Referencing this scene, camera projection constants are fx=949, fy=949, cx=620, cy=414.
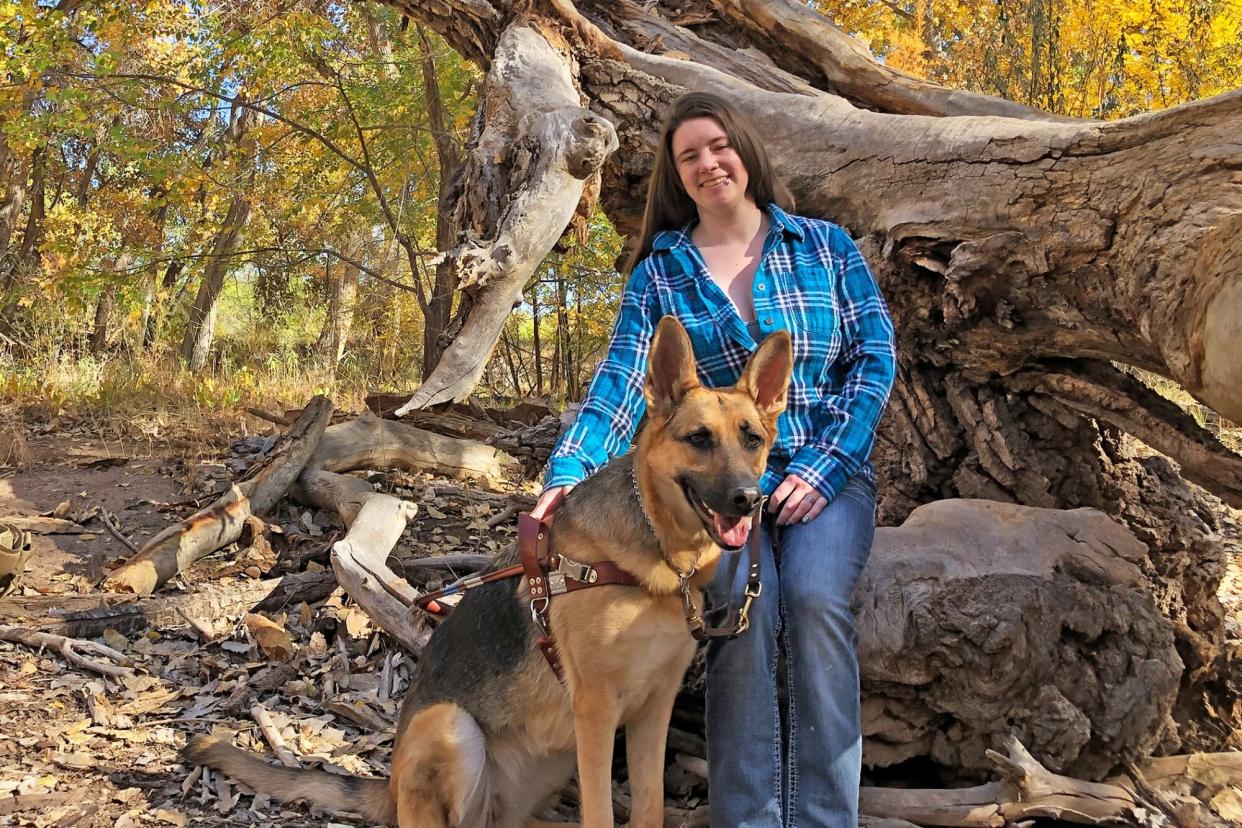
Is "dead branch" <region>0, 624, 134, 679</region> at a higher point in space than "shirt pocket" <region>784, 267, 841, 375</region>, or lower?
lower

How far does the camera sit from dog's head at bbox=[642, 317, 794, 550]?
2785 mm

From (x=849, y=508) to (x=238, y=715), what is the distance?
290cm

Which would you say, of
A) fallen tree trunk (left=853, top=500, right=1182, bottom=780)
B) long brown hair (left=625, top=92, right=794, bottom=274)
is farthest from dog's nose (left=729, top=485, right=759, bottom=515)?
long brown hair (left=625, top=92, right=794, bottom=274)

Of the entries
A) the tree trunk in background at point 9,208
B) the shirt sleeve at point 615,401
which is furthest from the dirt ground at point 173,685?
the tree trunk in background at point 9,208

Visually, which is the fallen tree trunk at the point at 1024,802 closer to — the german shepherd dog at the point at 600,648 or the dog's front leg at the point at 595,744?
the german shepherd dog at the point at 600,648

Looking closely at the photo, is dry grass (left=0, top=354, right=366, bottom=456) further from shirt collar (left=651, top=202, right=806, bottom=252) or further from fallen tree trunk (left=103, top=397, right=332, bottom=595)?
shirt collar (left=651, top=202, right=806, bottom=252)

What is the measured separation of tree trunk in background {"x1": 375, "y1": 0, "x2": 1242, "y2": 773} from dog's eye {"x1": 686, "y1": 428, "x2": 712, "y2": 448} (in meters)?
1.24

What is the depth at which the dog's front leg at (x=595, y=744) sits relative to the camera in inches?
113

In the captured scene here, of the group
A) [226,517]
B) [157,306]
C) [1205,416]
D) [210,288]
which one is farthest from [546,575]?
[157,306]

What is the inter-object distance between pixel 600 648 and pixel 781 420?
107cm

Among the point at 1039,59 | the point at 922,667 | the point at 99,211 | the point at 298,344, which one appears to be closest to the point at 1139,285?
the point at 922,667

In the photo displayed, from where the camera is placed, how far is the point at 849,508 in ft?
10.7

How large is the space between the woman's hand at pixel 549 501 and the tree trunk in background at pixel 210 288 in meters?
9.00

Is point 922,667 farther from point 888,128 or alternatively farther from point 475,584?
point 888,128
